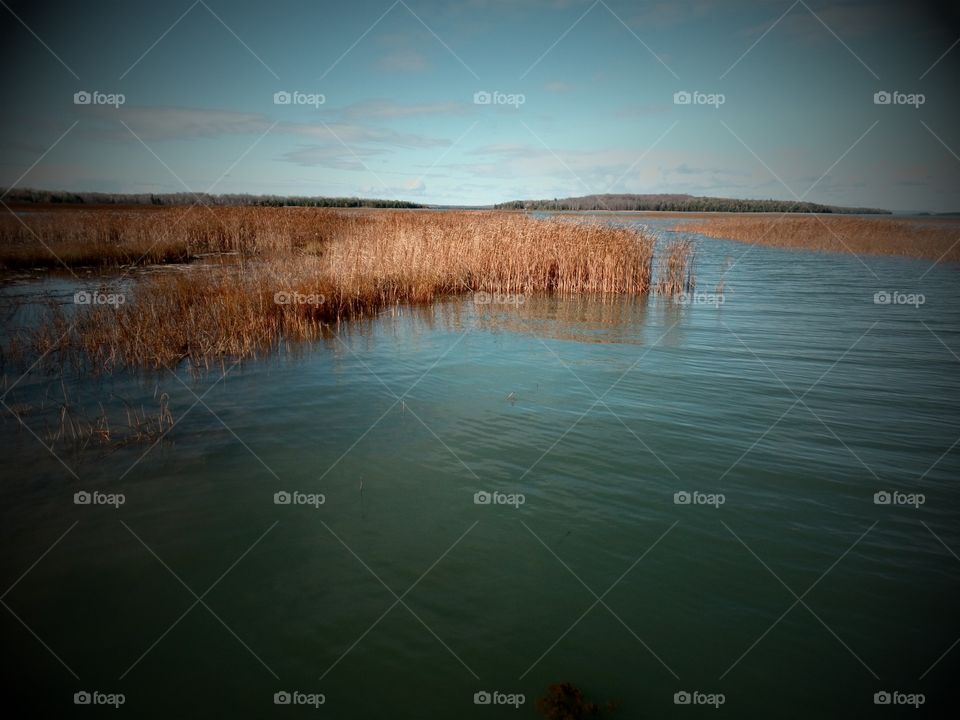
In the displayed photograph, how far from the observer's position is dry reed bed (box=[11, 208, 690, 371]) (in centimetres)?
987

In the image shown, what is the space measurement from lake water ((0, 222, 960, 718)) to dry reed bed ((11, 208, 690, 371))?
Result: 4.26 ft

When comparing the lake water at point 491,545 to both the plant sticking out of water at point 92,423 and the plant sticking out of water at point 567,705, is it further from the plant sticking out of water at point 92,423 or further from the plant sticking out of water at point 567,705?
the plant sticking out of water at point 92,423

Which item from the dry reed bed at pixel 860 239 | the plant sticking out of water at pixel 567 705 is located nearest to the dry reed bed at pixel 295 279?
the plant sticking out of water at pixel 567 705

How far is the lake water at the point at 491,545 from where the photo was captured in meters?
3.62

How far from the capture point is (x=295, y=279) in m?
13.5

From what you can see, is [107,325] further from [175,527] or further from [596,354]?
[596,354]

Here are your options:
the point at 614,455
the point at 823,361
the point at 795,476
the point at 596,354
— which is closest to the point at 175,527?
the point at 614,455

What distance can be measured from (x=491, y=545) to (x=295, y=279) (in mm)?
10580

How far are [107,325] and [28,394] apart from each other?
239 cm

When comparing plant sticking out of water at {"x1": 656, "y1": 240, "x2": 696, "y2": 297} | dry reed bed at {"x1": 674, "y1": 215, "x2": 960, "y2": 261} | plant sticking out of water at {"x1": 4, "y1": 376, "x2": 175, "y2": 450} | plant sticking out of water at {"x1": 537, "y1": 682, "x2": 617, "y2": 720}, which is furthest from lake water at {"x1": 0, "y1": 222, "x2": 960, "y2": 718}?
dry reed bed at {"x1": 674, "y1": 215, "x2": 960, "y2": 261}

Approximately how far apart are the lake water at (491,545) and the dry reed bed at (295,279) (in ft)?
4.26

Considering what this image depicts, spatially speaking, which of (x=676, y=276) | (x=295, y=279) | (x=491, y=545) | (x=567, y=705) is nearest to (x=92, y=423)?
(x=491, y=545)

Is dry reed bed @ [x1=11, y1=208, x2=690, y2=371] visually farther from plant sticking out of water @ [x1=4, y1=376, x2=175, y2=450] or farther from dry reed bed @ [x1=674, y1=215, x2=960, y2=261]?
dry reed bed @ [x1=674, y1=215, x2=960, y2=261]

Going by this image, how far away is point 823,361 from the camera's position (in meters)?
10.5
